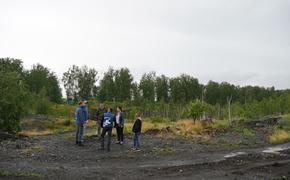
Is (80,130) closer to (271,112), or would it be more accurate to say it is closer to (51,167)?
(51,167)

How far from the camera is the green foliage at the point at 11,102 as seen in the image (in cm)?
3219

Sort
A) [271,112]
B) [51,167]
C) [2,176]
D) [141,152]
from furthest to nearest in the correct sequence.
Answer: [271,112], [141,152], [51,167], [2,176]

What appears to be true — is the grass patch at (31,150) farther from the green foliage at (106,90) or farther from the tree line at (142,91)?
the green foliage at (106,90)

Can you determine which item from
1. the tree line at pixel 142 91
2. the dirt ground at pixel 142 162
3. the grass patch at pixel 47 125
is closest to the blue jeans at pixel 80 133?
the dirt ground at pixel 142 162

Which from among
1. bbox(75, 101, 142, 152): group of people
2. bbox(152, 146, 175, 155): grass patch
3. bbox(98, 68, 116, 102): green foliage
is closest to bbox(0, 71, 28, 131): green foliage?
bbox(75, 101, 142, 152): group of people

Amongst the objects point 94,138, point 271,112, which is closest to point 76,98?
point 271,112

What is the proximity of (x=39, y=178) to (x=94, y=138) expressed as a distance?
532 inches

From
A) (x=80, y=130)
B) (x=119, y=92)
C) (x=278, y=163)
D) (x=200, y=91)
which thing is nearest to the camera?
(x=278, y=163)

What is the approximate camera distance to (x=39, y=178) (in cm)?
1348

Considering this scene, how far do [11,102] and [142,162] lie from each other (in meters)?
17.7

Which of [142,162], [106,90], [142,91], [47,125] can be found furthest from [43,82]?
[142,162]

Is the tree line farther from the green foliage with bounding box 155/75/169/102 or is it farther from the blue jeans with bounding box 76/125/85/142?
the blue jeans with bounding box 76/125/85/142

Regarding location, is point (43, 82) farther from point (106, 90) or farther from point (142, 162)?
point (142, 162)

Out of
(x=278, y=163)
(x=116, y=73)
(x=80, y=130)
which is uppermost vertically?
(x=116, y=73)
